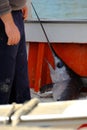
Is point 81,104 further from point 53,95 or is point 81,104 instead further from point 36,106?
point 53,95

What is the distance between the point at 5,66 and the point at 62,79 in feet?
3.78

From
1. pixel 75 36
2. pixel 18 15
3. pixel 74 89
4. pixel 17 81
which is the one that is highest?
pixel 18 15

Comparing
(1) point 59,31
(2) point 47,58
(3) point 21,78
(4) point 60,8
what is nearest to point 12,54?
(3) point 21,78

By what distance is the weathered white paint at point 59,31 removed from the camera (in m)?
3.74

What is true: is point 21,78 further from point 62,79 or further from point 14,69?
point 62,79

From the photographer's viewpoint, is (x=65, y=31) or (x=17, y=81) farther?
(x=65, y=31)

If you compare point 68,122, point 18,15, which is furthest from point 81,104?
point 18,15

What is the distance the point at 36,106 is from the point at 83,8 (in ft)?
7.65

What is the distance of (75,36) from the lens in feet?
12.3

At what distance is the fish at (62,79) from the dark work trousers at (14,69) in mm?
650

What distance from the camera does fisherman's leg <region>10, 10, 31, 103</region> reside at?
2922 millimetres

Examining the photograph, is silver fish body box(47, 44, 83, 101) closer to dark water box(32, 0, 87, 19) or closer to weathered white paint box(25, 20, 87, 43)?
weathered white paint box(25, 20, 87, 43)

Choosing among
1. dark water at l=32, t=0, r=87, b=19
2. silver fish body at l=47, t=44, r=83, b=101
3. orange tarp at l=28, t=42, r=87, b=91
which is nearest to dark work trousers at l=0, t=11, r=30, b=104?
silver fish body at l=47, t=44, r=83, b=101

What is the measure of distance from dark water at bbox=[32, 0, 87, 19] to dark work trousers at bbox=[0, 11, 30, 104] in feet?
3.48
